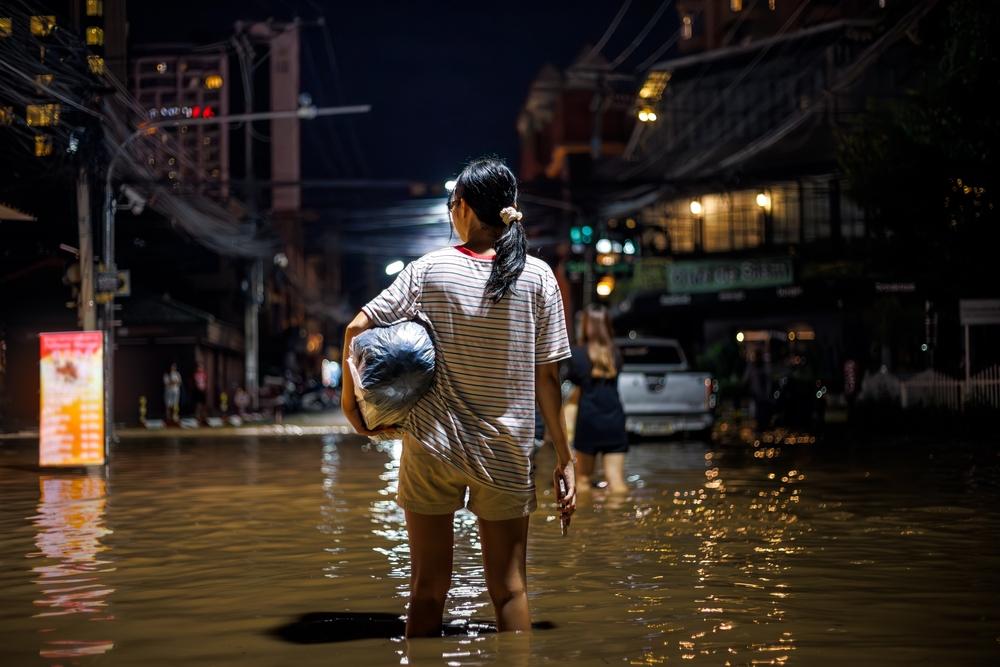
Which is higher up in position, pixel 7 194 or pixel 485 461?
pixel 7 194

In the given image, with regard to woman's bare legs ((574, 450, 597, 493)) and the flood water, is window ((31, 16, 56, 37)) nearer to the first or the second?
the flood water

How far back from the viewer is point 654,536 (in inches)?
379

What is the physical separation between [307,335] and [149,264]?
150ft

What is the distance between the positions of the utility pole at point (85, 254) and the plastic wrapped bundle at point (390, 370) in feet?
63.3

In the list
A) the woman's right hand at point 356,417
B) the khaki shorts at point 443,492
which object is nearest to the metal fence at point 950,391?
the khaki shorts at point 443,492

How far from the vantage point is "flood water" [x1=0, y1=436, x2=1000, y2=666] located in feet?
17.8

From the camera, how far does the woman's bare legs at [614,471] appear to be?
41.2 feet

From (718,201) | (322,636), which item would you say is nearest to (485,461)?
(322,636)

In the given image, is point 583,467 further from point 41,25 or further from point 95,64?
point 95,64

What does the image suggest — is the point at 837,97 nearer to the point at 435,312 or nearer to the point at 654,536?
the point at 654,536

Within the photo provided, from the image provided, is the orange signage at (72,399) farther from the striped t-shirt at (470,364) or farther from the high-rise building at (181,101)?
the striped t-shirt at (470,364)

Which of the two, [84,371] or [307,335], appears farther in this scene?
[307,335]

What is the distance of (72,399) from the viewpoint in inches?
687

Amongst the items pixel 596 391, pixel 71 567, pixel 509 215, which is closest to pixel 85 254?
pixel 596 391
